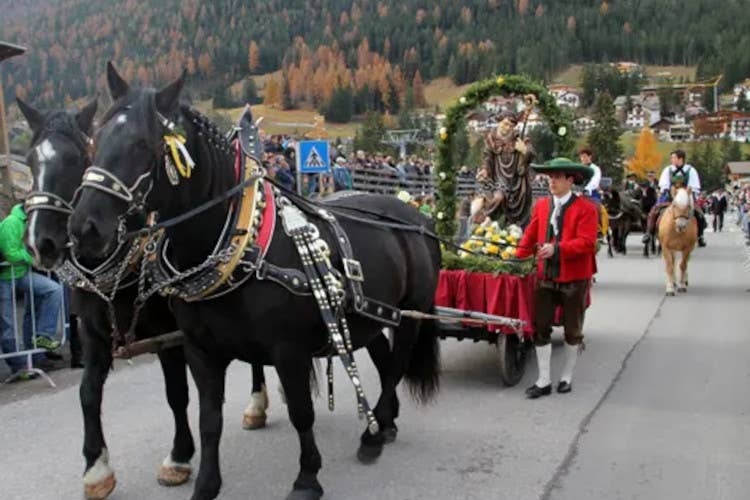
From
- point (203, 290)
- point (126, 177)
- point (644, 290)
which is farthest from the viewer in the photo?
point (644, 290)

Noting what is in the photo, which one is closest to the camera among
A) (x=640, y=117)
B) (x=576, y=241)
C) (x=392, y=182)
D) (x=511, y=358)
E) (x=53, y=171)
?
(x=53, y=171)

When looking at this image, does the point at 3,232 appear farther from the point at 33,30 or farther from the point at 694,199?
the point at 33,30

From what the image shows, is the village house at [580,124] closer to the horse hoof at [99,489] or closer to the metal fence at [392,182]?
the metal fence at [392,182]

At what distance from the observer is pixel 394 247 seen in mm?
4812

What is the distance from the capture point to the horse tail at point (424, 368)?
5570mm

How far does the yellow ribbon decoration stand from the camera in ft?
10.9

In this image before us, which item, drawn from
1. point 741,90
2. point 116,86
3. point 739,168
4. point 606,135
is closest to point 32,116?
point 116,86

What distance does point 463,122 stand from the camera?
8.25 m

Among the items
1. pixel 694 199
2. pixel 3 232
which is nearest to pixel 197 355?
pixel 3 232

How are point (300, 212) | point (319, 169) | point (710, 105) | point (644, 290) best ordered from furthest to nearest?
point (710, 105)
point (319, 169)
point (644, 290)
point (300, 212)

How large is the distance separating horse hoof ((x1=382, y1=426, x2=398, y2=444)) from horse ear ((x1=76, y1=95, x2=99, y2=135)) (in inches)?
104

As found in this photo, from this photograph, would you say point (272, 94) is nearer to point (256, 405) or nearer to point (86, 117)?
point (256, 405)

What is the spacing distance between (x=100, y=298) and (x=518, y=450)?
2748 millimetres

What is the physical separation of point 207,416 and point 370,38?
161m
